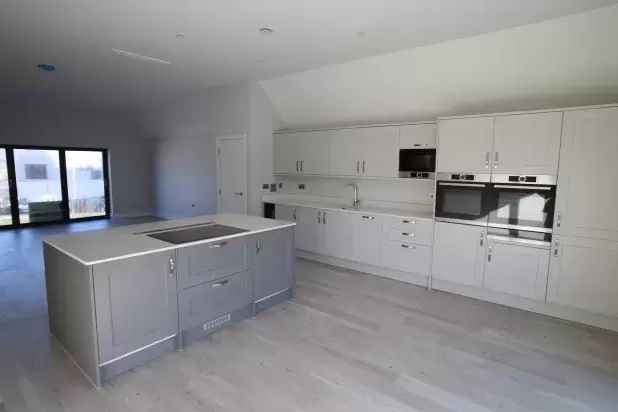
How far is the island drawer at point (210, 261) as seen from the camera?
2.64m

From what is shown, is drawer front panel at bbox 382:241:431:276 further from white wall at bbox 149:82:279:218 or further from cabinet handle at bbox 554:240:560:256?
white wall at bbox 149:82:279:218

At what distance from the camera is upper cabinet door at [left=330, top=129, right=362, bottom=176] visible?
15.8ft

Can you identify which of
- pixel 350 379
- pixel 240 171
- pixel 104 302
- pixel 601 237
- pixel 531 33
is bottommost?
pixel 350 379

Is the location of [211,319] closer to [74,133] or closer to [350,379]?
[350,379]

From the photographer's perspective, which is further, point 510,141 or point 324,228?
point 324,228

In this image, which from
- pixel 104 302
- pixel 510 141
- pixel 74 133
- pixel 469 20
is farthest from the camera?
pixel 74 133

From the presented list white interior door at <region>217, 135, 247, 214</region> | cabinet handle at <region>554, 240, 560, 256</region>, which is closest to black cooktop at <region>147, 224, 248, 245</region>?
white interior door at <region>217, 135, 247, 214</region>

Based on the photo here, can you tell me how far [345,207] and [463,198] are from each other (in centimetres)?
175

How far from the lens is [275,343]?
281cm

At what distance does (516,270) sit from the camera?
3469mm

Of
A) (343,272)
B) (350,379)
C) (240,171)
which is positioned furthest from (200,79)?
(350,379)

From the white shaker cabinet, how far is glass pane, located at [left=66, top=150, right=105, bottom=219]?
7175 millimetres

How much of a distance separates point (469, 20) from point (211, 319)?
3482mm

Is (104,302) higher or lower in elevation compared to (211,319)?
higher
